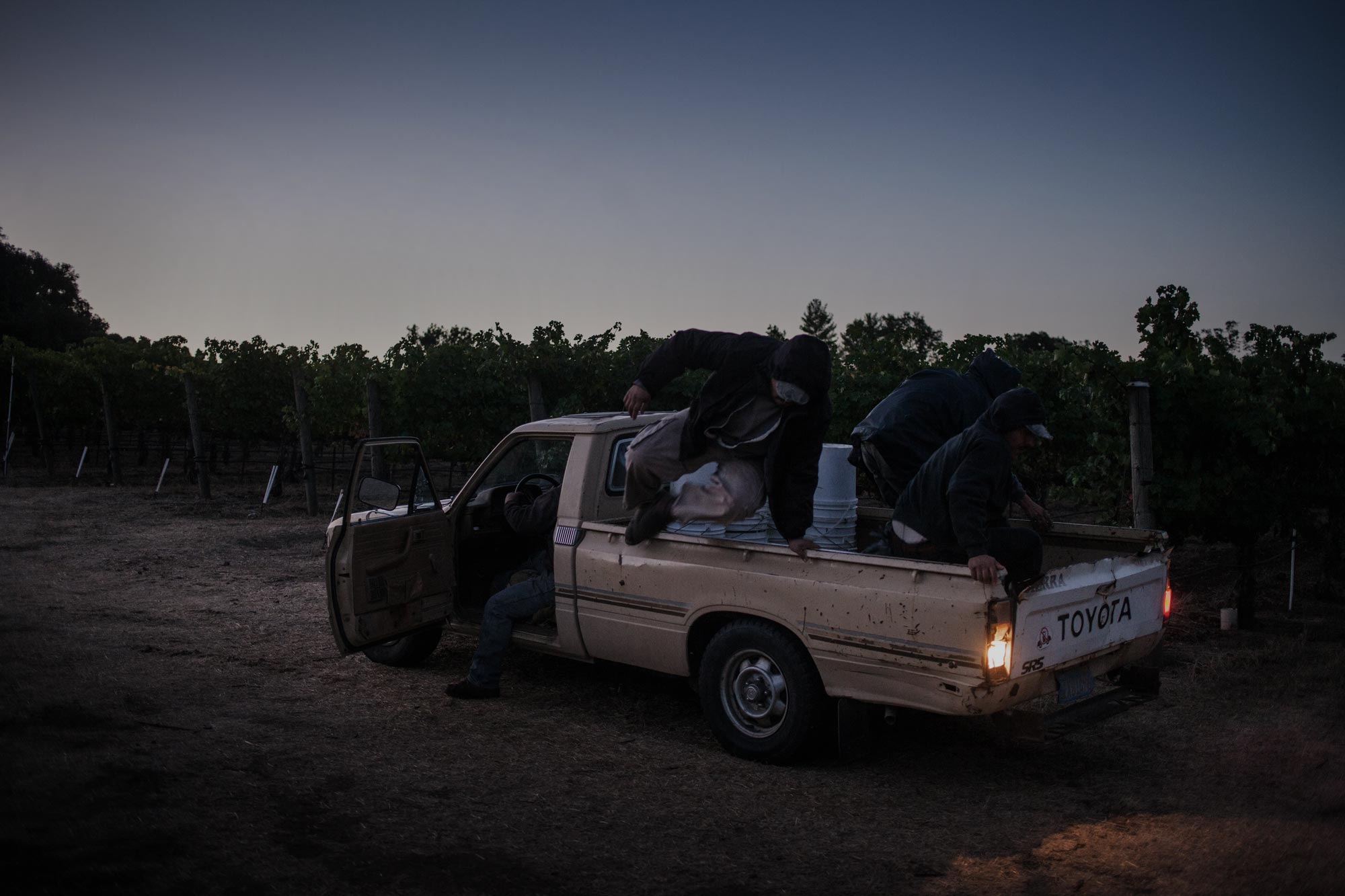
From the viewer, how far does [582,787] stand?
4.46 m

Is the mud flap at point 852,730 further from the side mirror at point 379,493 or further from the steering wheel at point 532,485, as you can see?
the side mirror at point 379,493

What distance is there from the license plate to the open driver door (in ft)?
11.7

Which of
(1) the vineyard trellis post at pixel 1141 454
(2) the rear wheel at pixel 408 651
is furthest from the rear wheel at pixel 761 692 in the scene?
(1) the vineyard trellis post at pixel 1141 454


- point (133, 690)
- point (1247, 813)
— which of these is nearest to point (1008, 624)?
point (1247, 813)

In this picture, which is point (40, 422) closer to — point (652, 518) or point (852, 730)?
point (652, 518)

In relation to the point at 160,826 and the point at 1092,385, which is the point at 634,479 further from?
the point at 1092,385

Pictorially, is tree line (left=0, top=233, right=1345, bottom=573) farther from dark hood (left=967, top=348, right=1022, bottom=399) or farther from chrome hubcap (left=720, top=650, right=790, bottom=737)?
chrome hubcap (left=720, top=650, right=790, bottom=737)

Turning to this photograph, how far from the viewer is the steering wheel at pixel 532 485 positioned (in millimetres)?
6027

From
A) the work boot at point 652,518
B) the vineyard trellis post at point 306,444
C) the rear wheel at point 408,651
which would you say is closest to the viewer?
the work boot at point 652,518

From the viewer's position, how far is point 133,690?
5.73m

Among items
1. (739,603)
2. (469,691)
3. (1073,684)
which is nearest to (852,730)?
(739,603)

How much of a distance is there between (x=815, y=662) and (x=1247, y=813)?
6.35 ft

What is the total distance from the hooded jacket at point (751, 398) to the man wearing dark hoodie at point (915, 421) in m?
1.10

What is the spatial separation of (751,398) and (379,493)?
89.2 inches
